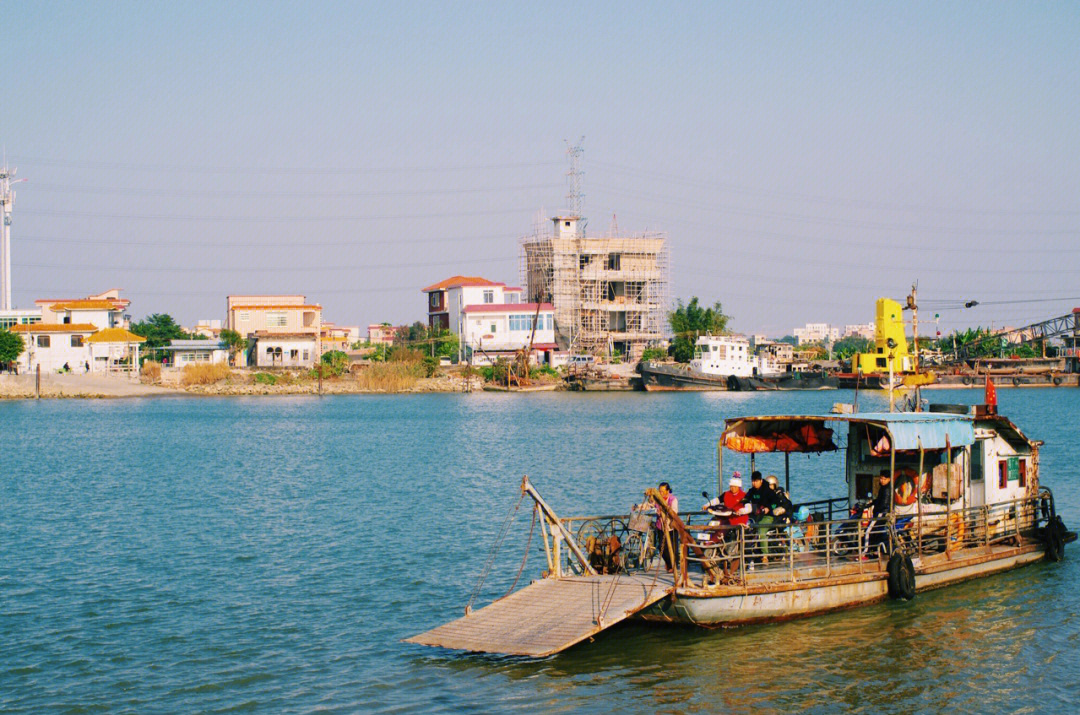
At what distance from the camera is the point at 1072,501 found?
1203 inches

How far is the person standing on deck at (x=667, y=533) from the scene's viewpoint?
53.5 ft

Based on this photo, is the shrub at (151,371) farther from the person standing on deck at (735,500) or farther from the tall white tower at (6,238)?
the person standing on deck at (735,500)

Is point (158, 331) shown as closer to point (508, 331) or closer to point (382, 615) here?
point (508, 331)

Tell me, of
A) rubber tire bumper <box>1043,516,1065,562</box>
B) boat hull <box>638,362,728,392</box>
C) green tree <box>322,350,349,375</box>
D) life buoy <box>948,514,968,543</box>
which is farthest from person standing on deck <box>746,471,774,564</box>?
green tree <box>322,350,349,375</box>

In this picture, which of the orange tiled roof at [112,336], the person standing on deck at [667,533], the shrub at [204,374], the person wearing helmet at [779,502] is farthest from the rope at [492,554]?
the orange tiled roof at [112,336]

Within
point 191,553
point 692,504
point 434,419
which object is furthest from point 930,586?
point 434,419

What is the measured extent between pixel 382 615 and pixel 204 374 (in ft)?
302

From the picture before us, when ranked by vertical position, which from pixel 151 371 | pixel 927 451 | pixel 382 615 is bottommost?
pixel 382 615

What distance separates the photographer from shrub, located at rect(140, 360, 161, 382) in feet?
350

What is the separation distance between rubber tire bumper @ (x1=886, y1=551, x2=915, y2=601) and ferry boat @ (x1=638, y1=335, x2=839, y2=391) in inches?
3307

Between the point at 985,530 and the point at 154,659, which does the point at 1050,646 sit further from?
the point at 154,659

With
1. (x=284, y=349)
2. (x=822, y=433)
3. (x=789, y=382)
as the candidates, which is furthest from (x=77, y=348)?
(x=822, y=433)

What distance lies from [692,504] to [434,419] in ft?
140

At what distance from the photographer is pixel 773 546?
1795cm
